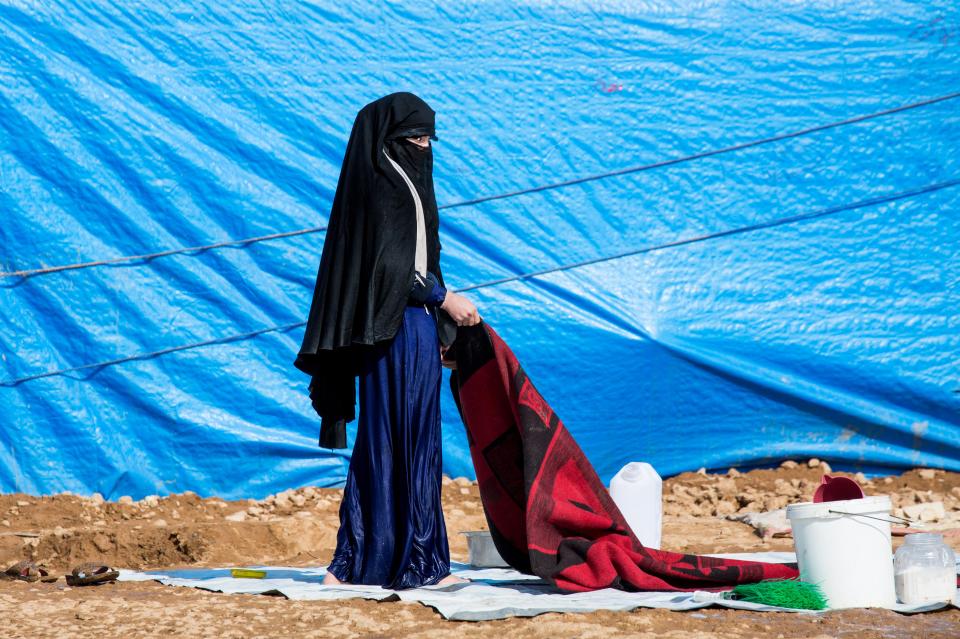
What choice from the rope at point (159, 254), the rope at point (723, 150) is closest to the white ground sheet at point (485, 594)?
the rope at point (159, 254)

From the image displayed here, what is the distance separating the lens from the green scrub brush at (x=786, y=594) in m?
2.64

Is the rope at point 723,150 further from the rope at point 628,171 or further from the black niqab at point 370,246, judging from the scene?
the black niqab at point 370,246

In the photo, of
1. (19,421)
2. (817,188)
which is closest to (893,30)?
(817,188)

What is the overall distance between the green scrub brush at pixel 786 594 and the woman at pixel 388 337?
0.85m

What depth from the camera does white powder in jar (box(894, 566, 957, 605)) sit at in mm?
2682

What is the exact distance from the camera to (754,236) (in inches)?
212

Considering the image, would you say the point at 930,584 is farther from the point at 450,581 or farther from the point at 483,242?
the point at 483,242

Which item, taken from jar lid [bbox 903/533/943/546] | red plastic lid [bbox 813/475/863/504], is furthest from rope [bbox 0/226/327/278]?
jar lid [bbox 903/533/943/546]

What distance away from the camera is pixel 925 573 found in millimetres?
2688

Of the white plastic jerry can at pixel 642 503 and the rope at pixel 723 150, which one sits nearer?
the white plastic jerry can at pixel 642 503

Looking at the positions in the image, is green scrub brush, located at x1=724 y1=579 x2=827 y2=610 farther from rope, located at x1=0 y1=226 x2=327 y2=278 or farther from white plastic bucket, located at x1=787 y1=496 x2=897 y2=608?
rope, located at x1=0 y1=226 x2=327 y2=278

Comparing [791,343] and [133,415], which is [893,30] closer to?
[791,343]

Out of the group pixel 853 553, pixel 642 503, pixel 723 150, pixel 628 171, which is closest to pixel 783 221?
pixel 723 150

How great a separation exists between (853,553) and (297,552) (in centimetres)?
253
